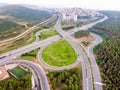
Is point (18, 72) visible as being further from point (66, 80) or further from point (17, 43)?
point (17, 43)

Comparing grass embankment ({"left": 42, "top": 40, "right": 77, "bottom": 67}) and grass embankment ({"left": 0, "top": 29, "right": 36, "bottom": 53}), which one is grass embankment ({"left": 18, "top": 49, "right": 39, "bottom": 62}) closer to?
grass embankment ({"left": 42, "top": 40, "right": 77, "bottom": 67})

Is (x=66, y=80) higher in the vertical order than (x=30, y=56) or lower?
higher

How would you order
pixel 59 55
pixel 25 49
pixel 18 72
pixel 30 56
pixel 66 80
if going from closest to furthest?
pixel 66 80, pixel 18 72, pixel 30 56, pixel 59 55, pixel 25 49

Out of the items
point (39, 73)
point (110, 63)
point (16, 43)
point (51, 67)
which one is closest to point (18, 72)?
point (39, 73)

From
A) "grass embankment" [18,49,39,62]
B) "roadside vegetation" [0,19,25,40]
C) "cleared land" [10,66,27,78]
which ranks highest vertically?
"roadside vegetation" [0,19,25,40]

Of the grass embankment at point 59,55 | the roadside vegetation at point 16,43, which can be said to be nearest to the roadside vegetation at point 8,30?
the roadside vegetation at point 16,43

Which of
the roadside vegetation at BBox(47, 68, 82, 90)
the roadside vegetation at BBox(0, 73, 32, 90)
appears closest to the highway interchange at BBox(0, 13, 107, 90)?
the roadside vegetation at BBox(47, 68, 82, 90)
